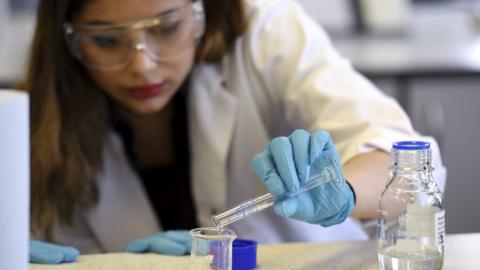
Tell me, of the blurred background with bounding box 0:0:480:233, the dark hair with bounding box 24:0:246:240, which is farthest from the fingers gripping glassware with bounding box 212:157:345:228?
the blurred background with bounding box 0:0:480:233

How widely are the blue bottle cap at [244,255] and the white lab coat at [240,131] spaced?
59 centimetres

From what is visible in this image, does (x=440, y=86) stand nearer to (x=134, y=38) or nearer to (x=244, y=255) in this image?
(x=134, y=38)

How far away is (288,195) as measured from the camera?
1.35 metres

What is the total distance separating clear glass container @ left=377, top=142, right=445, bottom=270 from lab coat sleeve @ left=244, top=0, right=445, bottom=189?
1.21ft

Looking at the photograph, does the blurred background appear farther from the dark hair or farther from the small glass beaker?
the small glass beaker

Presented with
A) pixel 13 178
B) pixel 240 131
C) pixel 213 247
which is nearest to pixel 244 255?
pixel 213 247

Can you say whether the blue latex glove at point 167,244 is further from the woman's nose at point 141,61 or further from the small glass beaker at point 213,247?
the woman's nose at point 141,61

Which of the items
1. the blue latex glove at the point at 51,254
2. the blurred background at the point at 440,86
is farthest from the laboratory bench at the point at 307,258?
the blurred background at the point at 440,86

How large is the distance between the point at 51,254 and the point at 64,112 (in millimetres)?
627

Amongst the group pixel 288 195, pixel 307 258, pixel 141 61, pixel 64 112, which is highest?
pixel 141 61

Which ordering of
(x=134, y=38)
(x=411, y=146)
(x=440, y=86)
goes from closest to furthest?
(x=411, y=146) → (x=134, y=38) → (x=440, y=86)

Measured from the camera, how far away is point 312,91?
1.89 metres

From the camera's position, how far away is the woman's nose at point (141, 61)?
187cm

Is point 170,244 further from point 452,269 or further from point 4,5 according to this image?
point 4,5
